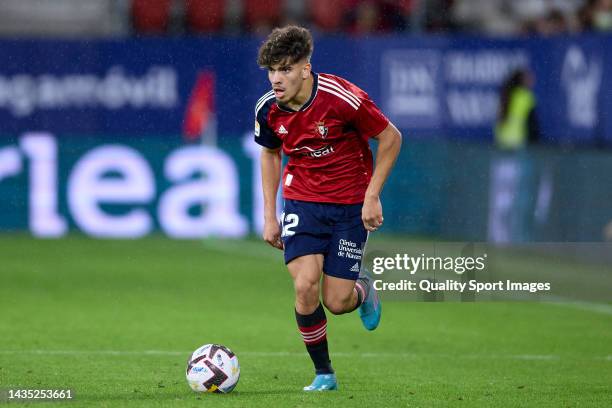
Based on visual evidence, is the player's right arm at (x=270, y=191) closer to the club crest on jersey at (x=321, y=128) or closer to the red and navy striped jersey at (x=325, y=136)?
the red and navy striped jersey at (x=325, y=136)

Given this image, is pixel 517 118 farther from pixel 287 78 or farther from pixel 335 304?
pixel 287 78

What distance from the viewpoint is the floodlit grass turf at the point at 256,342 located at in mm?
7383

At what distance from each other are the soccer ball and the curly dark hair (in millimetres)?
1594

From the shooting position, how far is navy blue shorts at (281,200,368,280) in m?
7.53

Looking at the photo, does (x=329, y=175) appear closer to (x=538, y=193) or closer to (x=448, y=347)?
(x=448, y=347)

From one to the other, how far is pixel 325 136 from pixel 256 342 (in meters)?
2.63

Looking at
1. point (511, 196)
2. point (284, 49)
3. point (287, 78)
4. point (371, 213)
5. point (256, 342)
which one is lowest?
point (511, 196)

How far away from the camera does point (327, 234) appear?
24.8ft

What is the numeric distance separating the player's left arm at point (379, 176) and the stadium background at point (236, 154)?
333 cm

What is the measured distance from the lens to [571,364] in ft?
28.9

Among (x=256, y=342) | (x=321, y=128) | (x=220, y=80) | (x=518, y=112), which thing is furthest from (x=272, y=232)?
(x=220, y=80)

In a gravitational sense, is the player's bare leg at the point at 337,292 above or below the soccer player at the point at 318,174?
below

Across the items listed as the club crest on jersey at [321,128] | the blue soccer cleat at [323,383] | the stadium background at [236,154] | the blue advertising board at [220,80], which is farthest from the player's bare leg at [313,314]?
the blue advertising board at [220,80]

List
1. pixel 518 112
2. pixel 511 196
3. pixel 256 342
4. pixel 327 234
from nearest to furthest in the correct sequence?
pixel 327 234, pixel 256 342, pixel 511 196, pixel 518 112
